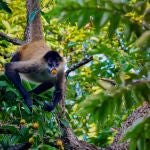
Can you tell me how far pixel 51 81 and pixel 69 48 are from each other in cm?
480

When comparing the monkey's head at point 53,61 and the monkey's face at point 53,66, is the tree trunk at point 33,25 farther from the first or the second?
the monkey's face at point 53,66

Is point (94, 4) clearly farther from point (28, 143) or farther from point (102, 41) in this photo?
point (102, 41)

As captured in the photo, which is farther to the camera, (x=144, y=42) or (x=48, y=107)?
(x=48, y=107)

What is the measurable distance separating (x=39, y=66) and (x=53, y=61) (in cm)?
22

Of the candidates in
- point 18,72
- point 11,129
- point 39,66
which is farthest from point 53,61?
point 11,129

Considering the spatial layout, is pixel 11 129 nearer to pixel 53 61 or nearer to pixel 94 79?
pixel 53 61

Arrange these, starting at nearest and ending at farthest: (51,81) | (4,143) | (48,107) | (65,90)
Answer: (4,143)
(48,107)
(65,90)
(51,81)

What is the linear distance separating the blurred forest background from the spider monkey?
133 millimetres

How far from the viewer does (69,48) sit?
1074 cm

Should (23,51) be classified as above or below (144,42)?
above

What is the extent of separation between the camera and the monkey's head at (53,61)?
5960 mm

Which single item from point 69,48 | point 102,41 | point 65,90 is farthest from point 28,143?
point 69,48

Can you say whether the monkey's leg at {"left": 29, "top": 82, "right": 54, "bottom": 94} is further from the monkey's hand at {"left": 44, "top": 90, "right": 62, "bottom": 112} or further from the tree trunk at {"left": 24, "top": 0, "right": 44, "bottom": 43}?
the tree trunk at {"left": 24, "top": 0, "right": 44, "bottom": 43}

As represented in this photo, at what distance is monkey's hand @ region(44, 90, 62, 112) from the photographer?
4662mm
